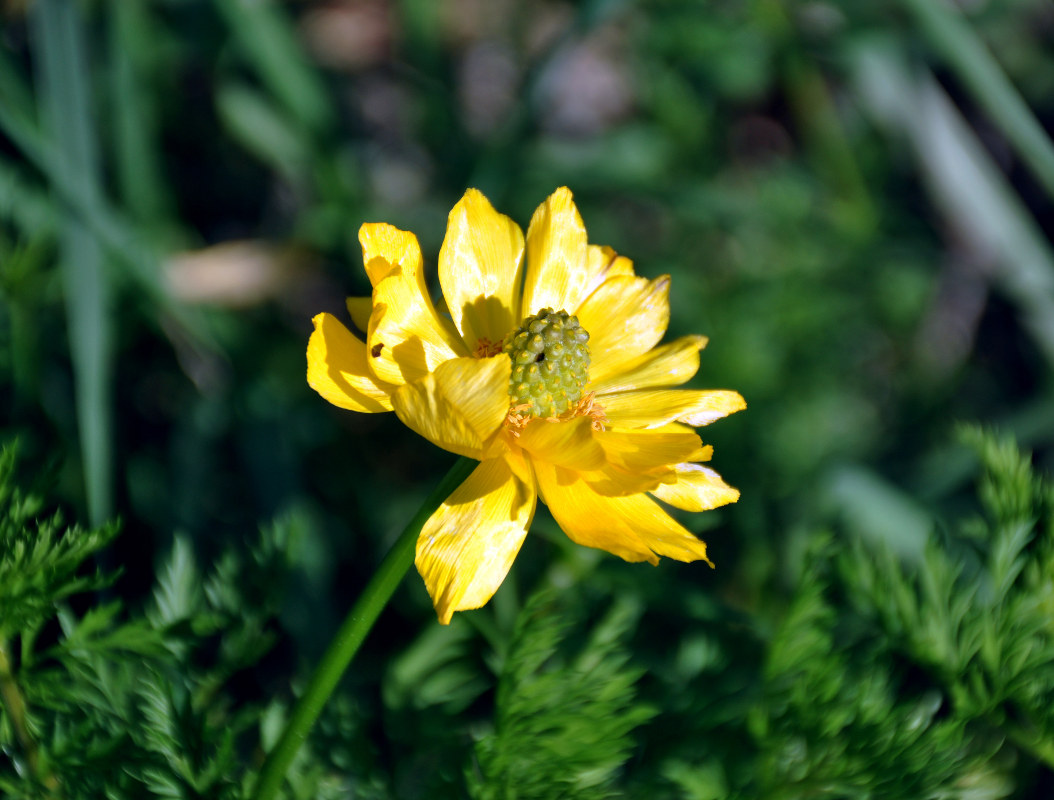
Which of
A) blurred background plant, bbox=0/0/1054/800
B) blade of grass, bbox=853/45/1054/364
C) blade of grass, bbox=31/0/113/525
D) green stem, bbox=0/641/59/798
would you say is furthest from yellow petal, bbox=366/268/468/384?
blade of grass, bbox=853/45/1054/364

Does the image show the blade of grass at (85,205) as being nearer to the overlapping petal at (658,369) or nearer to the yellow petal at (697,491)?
the overlapping petal at (658,369)

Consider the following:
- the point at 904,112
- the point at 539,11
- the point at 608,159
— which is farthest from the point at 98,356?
the point at 904,112

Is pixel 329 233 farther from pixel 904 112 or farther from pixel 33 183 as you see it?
pixel 904 112

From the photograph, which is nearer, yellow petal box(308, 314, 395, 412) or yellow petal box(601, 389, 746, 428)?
yellow petal box(308, 314, 395, 412)

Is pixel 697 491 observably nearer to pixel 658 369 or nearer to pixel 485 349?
pixel 658 369

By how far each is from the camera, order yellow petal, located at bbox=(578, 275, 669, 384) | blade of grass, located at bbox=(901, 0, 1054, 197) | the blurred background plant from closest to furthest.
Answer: the blurred background plant
yellow petal, located at bbox=(578, 275, 669, 384)
blade of grass, located at bbox=(901, 0, 1054, 197)

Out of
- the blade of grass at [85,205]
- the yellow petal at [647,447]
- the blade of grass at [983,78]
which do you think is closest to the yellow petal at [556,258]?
the yellow petal at [647,447]

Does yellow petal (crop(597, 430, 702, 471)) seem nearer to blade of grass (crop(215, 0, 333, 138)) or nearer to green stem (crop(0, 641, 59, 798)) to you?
green stem (crop(0, 641, 59, 798))
